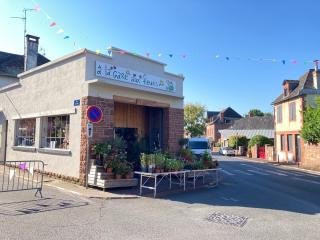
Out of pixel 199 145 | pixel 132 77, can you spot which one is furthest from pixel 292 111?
pixel 132 77

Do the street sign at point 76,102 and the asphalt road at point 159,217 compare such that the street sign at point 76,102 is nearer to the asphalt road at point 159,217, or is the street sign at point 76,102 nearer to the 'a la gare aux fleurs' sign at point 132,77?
the 'a la gare aux fleurs' sign at point 132,77

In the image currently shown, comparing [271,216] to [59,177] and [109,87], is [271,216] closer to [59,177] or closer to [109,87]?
[109,87]

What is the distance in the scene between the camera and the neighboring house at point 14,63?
66.3 feet

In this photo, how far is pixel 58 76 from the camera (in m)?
13.5

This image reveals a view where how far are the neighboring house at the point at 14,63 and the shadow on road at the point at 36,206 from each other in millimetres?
13604

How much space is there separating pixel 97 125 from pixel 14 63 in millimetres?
20566

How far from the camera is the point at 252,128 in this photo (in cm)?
6338

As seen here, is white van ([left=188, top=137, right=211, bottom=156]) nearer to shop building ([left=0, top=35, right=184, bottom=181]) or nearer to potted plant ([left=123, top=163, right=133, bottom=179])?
shop building ([left=0, top=35, right=184, bottom=181])

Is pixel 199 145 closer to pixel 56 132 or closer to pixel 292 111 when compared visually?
pixel 56 132

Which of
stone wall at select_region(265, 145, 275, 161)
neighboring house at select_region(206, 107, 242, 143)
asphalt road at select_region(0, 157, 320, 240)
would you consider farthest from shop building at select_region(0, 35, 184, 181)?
neighboring house at select_region(206, 107, 242, 143)

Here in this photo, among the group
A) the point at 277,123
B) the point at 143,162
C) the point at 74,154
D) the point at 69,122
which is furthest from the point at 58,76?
the point at 277,123

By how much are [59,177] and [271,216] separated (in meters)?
8.37

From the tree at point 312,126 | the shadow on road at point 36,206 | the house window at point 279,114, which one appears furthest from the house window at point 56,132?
the house window at point 279,114

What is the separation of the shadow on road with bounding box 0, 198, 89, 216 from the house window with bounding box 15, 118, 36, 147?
7.43 metres
